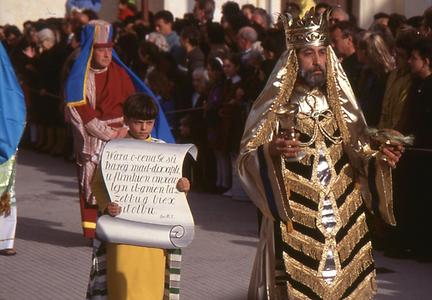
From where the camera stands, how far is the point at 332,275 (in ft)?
22.5

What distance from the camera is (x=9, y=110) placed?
9.34m

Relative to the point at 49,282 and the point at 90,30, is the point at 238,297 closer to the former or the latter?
the point at 49,282

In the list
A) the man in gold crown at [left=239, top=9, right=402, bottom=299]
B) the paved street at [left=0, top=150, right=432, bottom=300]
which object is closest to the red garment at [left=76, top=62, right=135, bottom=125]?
the paved street at [left=0, top=150, right=432, bottom=300]

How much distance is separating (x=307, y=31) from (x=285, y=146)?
0.73 m

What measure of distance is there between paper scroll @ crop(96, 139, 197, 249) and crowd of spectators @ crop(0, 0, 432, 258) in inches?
77.2

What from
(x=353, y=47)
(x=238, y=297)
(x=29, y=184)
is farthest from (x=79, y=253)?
(x=29, y=184)

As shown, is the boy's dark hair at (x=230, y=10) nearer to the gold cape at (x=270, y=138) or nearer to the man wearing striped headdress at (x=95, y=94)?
the man wearing striped headdress at (x=95, y=94)

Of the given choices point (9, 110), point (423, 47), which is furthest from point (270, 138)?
point (423, 47)

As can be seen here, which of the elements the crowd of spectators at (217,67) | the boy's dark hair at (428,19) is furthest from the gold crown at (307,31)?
the boy's dark hair at (428,19)

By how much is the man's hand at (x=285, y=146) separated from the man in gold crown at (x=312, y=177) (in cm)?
12

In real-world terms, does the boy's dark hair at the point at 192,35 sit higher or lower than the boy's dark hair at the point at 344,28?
lower

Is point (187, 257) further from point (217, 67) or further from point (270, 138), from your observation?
point (270, 138)

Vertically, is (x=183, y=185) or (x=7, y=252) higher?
(x=183, y=185)

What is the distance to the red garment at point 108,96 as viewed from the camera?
10.9 m
